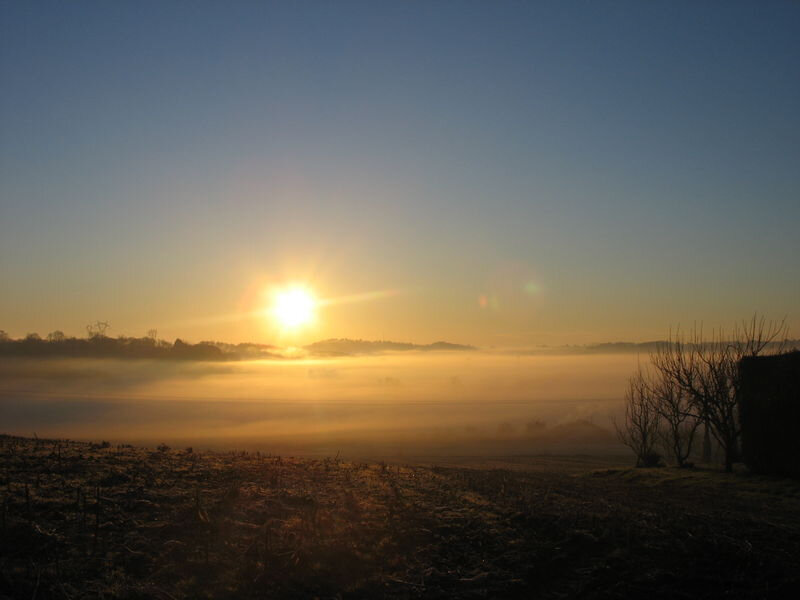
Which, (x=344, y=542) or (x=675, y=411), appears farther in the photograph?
(x=675, y=411)

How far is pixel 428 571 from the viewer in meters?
9.08

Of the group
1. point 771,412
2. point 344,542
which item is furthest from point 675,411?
point 344,542

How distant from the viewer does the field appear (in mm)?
8281

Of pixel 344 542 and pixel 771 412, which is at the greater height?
pixel 771 412

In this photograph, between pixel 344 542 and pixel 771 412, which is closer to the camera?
pixel 344 542

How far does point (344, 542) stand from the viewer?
10102mm

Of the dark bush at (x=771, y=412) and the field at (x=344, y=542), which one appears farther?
the dark bush at (x=771, y=412)

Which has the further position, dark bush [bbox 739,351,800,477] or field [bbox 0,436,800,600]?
dark bush [bbox 739,351,800,477]

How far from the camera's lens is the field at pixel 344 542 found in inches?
326

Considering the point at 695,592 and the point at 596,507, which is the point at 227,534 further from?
the point at 596,507

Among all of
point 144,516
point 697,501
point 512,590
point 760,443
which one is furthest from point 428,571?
point 760,443

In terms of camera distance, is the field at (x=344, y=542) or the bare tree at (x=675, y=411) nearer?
the field at (x=344, y=542)

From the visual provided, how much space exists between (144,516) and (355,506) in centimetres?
423

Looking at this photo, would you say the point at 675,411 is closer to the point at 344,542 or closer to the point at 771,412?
the point at 771,412
